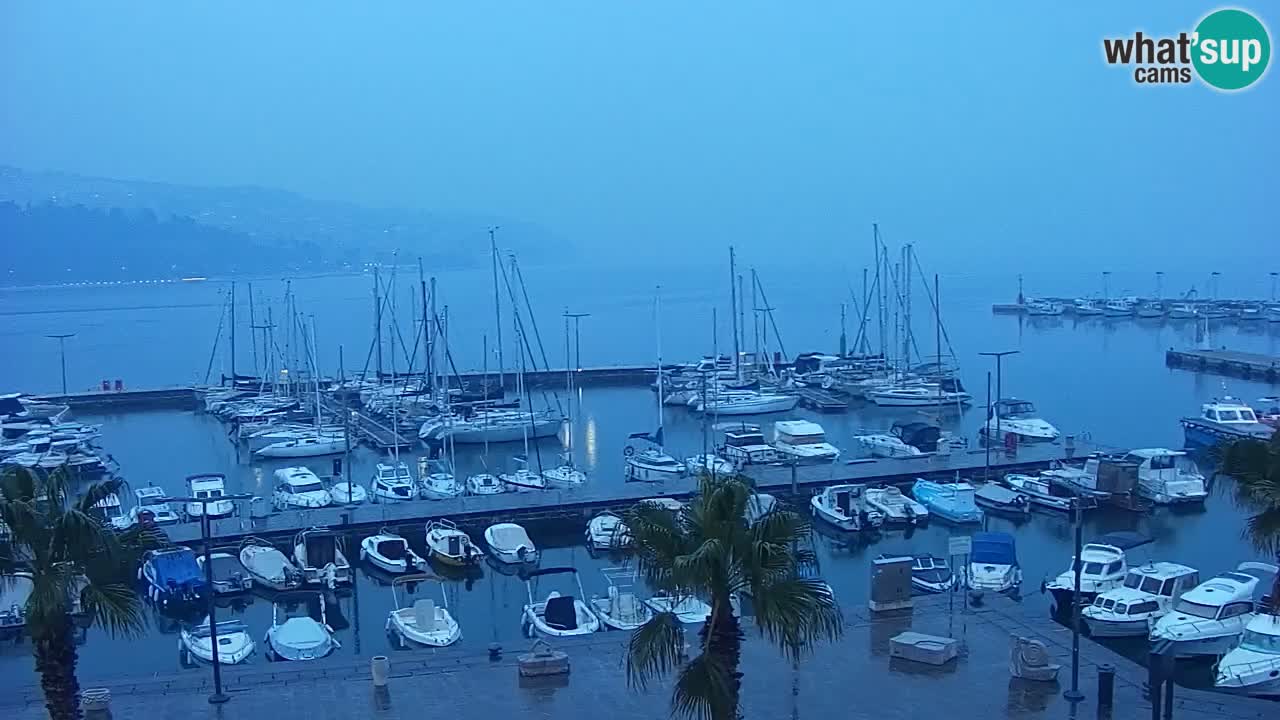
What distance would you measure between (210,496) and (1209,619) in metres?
22.4

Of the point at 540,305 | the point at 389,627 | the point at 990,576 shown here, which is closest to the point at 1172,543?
the point at 990,576

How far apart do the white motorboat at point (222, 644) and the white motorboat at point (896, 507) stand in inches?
557

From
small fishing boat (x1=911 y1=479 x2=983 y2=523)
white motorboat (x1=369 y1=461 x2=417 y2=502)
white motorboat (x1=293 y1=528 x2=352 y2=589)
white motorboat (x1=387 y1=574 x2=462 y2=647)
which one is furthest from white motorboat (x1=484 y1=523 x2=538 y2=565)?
small fishing boat (x1=911 y1=479 x2=983 y2=523)

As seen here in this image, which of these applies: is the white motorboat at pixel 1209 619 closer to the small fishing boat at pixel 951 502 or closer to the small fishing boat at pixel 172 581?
the small fishing boat at pixel 951 502

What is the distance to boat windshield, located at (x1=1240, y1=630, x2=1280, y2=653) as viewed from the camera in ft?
46.1

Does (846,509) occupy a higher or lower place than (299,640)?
higher

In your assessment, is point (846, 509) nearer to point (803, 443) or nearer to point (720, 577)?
point (803, 443)

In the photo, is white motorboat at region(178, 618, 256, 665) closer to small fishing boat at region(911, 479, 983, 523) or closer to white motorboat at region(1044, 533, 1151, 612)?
white motorboat at region(1044, 533, 1151, 612)

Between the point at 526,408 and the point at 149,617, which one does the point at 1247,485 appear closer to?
the point at 149,617

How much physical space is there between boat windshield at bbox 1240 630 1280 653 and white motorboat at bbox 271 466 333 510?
20450 mm

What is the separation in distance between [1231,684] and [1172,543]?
490 inches

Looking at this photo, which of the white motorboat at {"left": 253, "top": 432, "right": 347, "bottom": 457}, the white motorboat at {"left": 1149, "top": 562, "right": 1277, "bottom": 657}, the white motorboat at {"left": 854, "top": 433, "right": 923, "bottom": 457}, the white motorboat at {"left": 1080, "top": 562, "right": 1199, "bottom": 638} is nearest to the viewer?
the white motorboat at {"left": 1149, "top": 562, "right": 1277, "bottom": 657}

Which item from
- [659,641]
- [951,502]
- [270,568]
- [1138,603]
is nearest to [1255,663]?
[1138,603]

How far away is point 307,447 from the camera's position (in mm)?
38719
